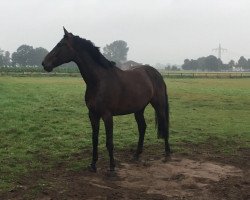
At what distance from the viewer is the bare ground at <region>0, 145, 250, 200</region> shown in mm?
6238

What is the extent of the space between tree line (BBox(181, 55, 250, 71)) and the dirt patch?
155959 mm

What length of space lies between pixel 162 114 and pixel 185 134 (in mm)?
2890

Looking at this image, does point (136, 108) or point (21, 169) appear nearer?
point (21, 169)

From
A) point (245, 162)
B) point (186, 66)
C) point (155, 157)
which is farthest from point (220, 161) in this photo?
point (186, 66)

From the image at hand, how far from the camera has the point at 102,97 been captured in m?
7.40

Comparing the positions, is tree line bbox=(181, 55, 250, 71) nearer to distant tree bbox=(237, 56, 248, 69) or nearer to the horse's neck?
distant tree bbox=(237, 56, 248, 69)

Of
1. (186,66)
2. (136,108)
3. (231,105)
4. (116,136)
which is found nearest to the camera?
(136,108)

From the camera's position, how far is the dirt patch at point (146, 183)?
6.23 metres

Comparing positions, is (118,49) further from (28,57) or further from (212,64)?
(28,57)

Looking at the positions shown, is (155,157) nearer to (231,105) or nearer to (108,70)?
(108,70)

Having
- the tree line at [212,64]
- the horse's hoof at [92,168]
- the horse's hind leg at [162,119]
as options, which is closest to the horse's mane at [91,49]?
the horse's hind leg at [162,119]

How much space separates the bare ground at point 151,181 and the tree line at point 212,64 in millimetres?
155530

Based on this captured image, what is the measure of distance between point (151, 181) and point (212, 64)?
158028 millimetres

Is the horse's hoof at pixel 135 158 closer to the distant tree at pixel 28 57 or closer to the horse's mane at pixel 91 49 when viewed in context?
the horse's mane at pixel 91 49
